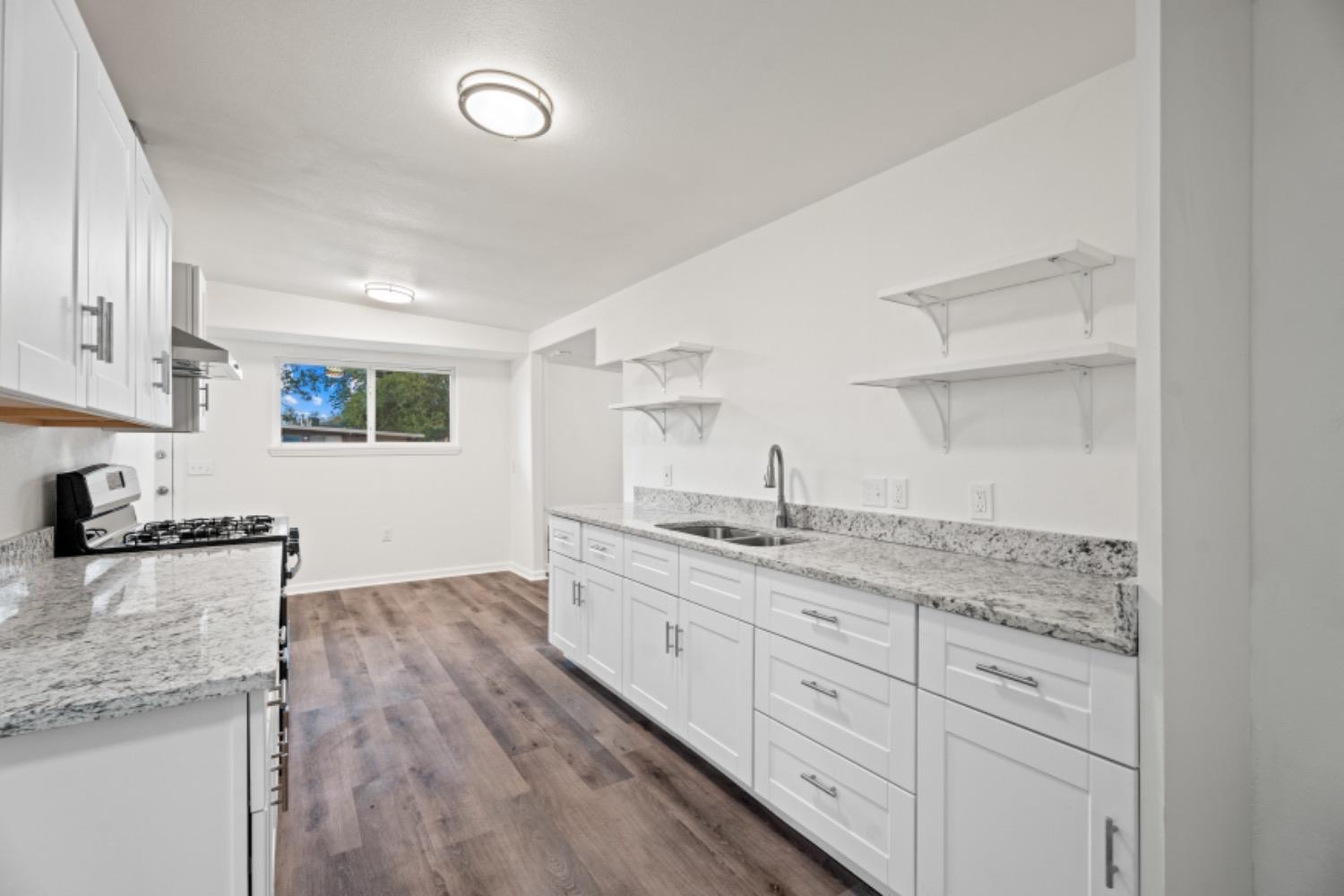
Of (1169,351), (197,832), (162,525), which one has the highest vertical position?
(1169,351)

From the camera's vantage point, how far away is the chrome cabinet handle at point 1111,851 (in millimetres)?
1162

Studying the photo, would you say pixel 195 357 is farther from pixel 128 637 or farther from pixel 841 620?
pixel 841 620

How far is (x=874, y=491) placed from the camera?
2.36m

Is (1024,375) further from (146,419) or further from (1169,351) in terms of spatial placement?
(146,419)

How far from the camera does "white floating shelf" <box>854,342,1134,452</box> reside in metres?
1.56

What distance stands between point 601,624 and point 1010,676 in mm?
2006

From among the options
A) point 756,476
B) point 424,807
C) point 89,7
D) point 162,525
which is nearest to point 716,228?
point 756,476

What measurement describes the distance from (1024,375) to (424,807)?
246cm

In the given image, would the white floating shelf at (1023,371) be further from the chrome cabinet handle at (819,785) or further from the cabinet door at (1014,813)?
the chrome cabinet handle at (819,785)

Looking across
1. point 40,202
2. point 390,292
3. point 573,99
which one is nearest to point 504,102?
point 573,99

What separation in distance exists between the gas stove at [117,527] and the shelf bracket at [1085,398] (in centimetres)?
254

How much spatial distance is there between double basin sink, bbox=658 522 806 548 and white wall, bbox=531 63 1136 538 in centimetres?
24

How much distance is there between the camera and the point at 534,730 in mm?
2637

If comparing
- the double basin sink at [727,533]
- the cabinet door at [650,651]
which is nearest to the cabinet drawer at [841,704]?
the cabinet door at [650,651]
